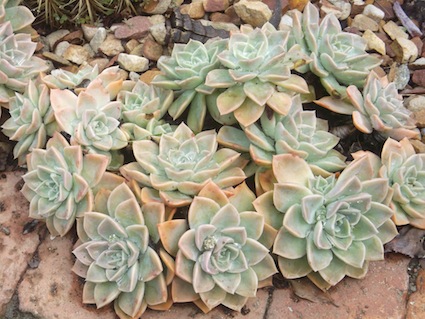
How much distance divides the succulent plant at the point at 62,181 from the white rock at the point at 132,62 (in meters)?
A: 0.64

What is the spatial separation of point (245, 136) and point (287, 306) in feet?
1.90

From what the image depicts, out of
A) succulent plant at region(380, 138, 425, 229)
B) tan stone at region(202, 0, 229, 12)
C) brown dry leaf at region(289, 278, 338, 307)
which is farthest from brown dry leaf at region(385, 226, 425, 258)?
tan stone at region(202, 0, 229, 12)

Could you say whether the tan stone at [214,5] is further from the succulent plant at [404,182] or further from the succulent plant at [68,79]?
the succulent plant at [404,182]

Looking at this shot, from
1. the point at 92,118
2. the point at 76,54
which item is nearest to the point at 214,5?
the point at 76,54

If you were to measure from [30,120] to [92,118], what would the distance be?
0.78ft

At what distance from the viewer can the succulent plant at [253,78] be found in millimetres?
1871

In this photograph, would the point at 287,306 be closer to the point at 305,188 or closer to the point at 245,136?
the point at 305,188

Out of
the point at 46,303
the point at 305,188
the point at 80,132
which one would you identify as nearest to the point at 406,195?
the point at 305,188

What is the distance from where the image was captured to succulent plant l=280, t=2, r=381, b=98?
2049mm

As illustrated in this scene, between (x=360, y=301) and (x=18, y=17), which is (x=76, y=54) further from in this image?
(x=360, y=301)

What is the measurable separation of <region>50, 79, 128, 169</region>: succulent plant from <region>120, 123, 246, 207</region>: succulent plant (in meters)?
0.11

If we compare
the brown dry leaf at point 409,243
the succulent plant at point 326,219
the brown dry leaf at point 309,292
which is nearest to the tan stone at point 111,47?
the succulent plant at point 326,219

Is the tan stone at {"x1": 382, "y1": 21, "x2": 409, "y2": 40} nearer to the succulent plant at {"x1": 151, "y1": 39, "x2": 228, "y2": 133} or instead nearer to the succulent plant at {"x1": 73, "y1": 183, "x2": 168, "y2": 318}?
the succulent plant at {"x1": 151, "y1": 39, "x2": 228, "y2": 133}

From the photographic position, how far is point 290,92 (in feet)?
6.50
